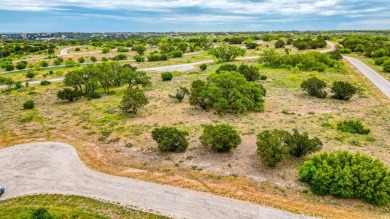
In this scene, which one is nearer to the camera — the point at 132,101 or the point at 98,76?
the point at 132,101

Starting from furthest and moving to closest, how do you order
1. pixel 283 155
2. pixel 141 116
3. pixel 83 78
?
pixel 83 78 < pixel 141 116 < pixel 283 155

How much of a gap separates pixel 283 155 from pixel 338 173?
14.6ft

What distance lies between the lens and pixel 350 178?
65.5 feet

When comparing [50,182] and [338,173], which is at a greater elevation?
[338,173]

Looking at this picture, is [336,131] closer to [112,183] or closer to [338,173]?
[338,173]

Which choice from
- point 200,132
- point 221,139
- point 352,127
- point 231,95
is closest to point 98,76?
point 231,95

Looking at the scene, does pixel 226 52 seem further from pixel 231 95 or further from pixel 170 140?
pixel 170 140

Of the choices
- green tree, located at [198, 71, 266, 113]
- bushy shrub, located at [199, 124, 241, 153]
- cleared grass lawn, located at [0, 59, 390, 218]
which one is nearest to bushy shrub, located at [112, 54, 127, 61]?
cleared grass lawn, located at [0, 59, 390, 218]

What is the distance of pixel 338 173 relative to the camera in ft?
66.6

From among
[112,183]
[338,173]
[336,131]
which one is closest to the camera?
[338,173]

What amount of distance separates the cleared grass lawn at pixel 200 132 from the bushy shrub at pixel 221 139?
0.81 m

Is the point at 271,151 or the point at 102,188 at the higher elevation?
the point at 271,151

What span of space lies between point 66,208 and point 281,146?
16782 millimetres

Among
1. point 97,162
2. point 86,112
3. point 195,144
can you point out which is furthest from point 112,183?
point 86,112
